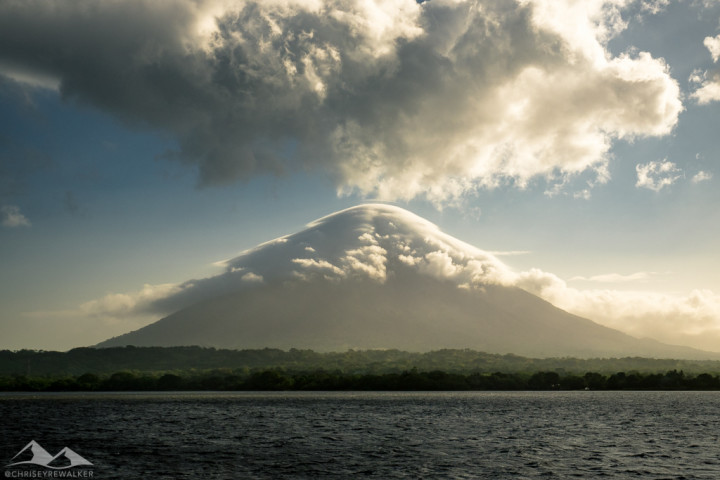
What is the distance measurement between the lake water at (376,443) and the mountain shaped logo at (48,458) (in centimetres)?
143

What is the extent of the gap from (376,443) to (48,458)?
122 feet

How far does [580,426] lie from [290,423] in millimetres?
48359

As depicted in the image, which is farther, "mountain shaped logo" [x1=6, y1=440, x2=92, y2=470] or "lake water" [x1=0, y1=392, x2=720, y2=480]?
"mountain shaped logo" [x1=6, y1=440, x2=92, y2=470]

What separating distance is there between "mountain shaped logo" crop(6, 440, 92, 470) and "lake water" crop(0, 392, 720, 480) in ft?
4.69

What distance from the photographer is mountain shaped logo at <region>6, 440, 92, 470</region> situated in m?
63.1

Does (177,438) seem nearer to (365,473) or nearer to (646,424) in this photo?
(365,473)

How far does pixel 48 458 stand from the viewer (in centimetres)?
6806

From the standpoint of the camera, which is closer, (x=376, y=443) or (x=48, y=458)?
(x=48, y=458)

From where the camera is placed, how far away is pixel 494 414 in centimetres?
13712

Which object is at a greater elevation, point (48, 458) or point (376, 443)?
point (376, 443)

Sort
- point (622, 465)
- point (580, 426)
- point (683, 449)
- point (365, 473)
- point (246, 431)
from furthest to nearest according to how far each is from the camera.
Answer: point (580, 426)
point (246, 431)
point (683, 449)
point (622, 465)
point (365, 473)

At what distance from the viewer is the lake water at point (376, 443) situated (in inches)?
2354

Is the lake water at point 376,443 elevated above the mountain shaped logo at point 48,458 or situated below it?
above

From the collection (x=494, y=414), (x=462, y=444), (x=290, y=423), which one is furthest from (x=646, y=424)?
(x=290, y=423)
